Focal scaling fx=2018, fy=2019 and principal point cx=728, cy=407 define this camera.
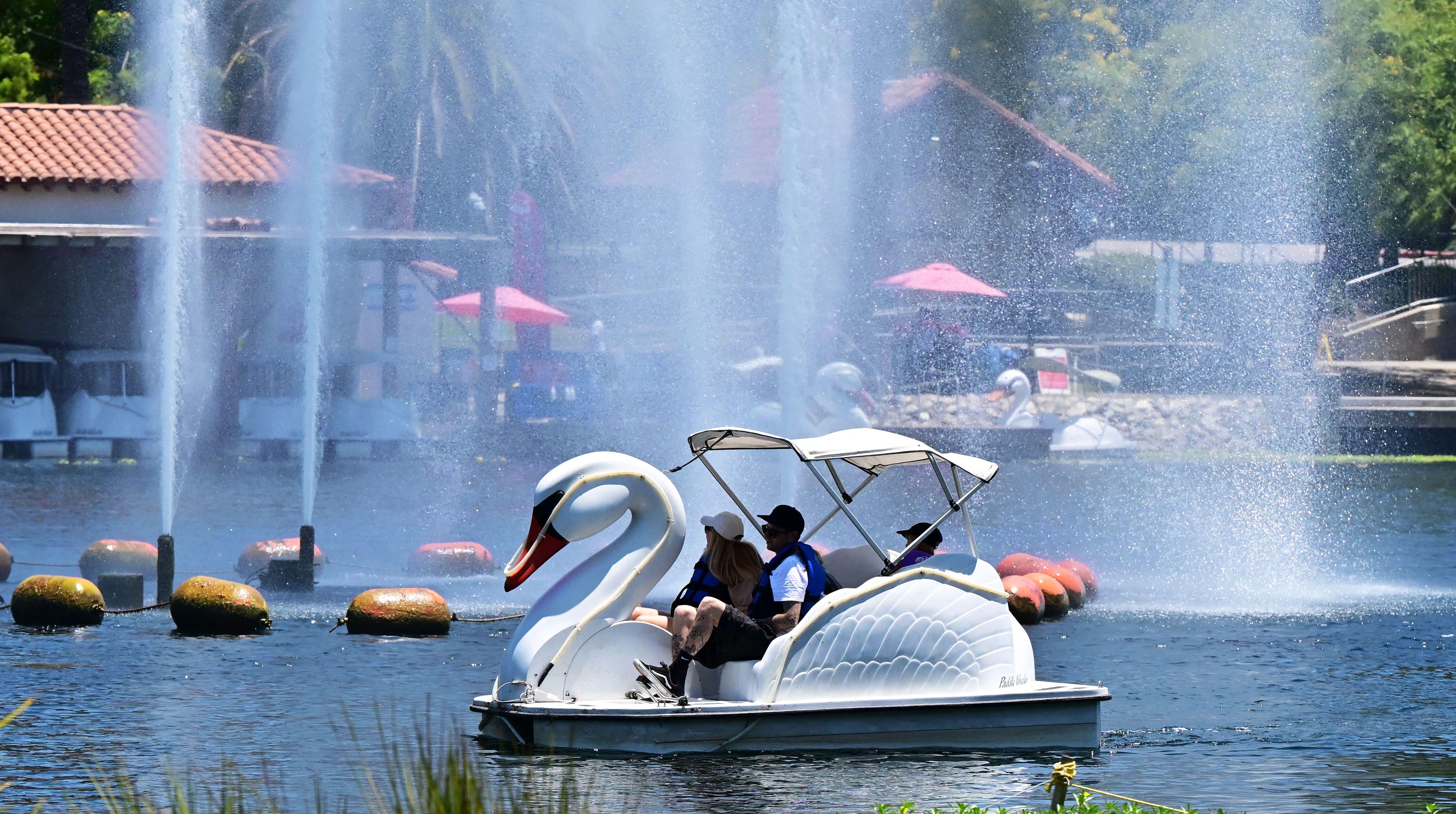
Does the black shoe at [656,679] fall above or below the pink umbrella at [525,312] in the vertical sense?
below

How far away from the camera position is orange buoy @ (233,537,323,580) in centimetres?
1942

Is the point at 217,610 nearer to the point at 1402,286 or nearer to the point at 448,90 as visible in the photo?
the point at 448,90

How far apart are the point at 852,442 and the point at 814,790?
91.8 inches

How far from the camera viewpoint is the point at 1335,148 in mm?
44281

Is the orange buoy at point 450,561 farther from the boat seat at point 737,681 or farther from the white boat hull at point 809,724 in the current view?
the boat seat at point 737,681

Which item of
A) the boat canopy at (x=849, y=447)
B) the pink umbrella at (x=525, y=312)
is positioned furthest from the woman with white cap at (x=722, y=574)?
the pink umbrella at (x=525, y=312)

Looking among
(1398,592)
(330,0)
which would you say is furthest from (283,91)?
(1398,592)

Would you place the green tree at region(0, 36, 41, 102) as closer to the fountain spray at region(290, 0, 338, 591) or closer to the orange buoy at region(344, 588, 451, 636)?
the fountain spray at region(290, 0, 338, 591)

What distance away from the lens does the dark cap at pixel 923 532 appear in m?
11.8

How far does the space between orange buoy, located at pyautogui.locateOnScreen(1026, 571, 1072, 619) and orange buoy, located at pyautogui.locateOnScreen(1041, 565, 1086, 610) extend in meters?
0.33

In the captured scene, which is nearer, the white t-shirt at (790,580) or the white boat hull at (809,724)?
the white boat hull at (809,724)

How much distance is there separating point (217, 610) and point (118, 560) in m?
3.83

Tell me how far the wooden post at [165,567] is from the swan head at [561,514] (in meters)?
7.05

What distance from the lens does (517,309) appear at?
41125 mm
